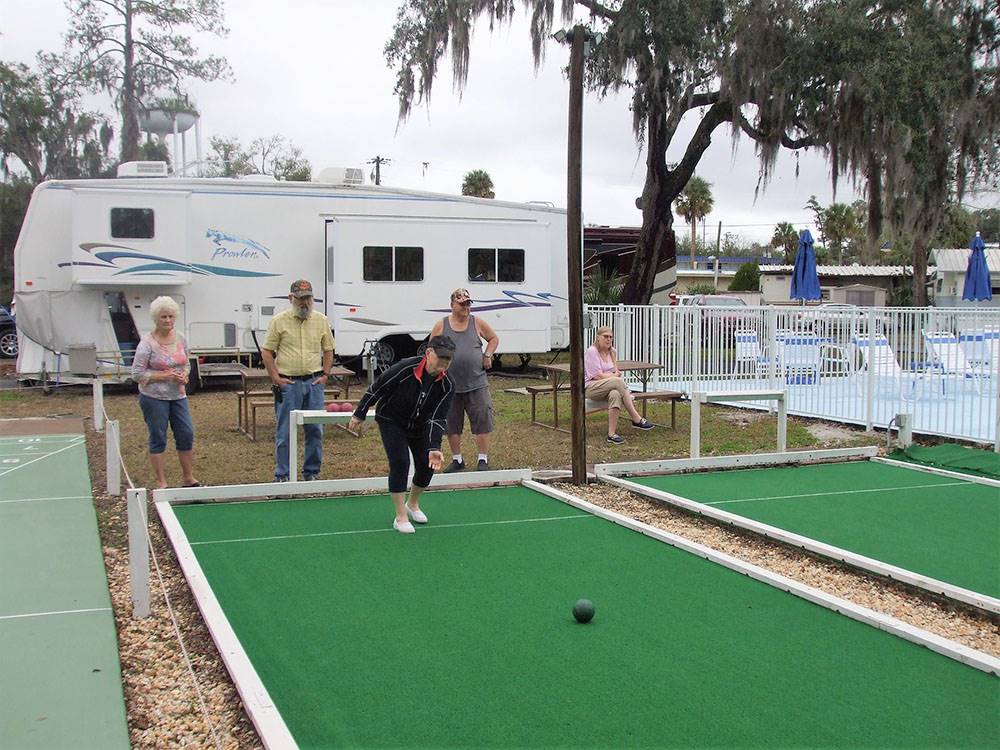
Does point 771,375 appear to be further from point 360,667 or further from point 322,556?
point 360,667

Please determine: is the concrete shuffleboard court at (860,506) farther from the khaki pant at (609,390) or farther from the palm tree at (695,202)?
the palm tree at (695,202)

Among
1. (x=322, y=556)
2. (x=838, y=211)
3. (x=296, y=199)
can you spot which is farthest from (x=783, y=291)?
(x=322, y=556)

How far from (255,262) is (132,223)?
183 cm

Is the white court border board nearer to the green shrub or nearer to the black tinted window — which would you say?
the black tinted window

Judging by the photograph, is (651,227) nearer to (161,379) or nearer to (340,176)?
(340,176)

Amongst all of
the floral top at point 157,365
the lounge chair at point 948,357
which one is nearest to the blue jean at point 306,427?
the floral top at point 157,365

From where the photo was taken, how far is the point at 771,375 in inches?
473

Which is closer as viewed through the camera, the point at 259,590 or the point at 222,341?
the point at 259,590

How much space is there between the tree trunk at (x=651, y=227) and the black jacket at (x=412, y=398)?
45.4 feet

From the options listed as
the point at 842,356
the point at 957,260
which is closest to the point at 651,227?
the point at 842,356

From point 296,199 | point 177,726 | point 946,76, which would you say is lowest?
point 177,726

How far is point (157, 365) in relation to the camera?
7.02 metres

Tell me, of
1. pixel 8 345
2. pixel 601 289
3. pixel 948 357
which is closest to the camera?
pixel 948 357

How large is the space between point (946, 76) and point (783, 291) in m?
27.1
